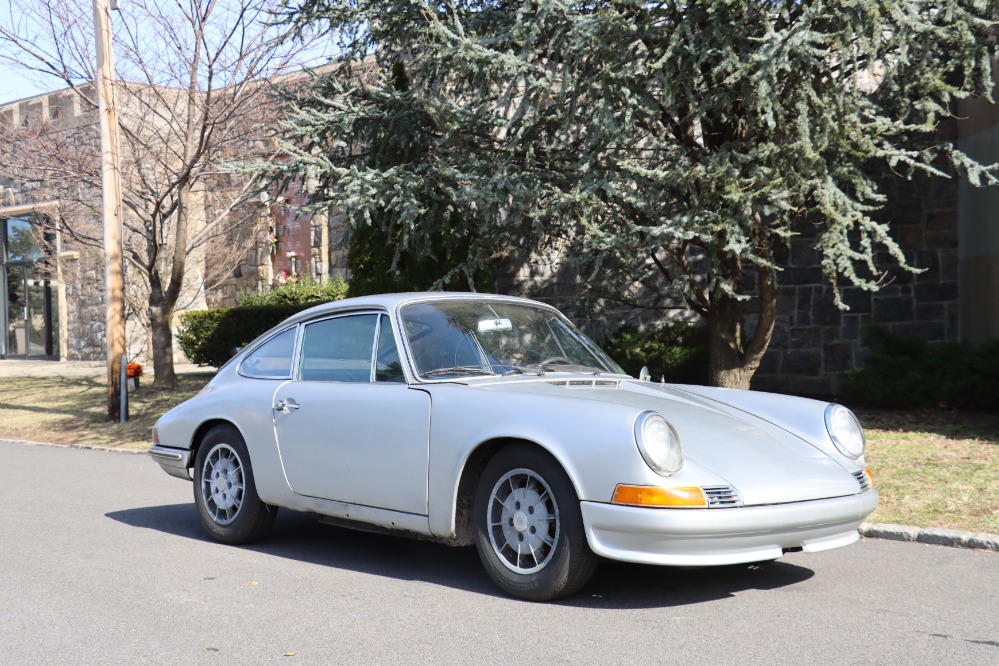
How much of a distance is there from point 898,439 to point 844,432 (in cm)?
534

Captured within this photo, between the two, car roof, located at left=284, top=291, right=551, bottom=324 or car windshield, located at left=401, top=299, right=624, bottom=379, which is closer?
car windshield, located at left=401, top=299, right=624, bottom=379

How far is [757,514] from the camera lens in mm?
4914

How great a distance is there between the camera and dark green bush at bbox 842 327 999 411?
11.9m

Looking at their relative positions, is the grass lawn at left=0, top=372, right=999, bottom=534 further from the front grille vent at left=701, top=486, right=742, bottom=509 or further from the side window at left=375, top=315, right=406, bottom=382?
the side window at left=375, top=315, right=406, bottom=382

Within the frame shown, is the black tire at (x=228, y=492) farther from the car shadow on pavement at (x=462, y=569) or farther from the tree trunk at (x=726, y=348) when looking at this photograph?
the tree trunk at (x=726, y=348)

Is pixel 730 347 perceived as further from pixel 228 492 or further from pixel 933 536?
pixel 228 492

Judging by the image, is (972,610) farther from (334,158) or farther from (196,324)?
(196,324)

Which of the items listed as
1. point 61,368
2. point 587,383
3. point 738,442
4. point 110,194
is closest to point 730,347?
point 587,383

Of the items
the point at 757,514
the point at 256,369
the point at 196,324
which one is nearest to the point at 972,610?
the point at 757,514

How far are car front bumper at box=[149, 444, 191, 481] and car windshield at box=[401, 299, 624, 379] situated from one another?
205 cm

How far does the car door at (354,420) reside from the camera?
5715 millimetres

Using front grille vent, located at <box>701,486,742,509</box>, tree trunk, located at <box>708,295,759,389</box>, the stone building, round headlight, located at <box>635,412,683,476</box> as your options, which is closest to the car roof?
round headlight, located at <box>635,412,683,476</box>

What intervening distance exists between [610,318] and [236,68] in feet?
21.7

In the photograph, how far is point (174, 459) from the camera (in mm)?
7219
